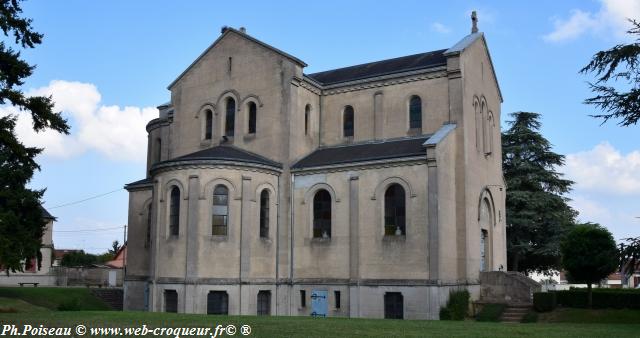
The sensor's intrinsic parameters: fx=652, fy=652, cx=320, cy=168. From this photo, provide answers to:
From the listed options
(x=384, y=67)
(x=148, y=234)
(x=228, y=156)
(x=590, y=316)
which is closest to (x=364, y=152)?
(x=384, y=67)

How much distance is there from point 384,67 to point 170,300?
59.6ft

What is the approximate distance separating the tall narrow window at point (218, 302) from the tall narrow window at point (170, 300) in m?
1.77

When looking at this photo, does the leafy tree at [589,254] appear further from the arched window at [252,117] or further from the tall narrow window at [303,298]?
the arched window at [252,117]

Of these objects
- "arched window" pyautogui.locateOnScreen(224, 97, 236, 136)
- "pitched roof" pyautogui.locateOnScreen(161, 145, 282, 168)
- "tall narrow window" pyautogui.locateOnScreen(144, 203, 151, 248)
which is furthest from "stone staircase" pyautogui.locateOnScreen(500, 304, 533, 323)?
"tall narrow window" pyautogui.locateOnScreen(144, 203, 151, 248)

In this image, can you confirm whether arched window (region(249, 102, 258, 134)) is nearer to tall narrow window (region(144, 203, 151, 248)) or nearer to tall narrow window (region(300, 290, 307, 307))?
tall narrow window (region(144, 203, 151, 248))

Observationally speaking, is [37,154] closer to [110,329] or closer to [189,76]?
[110,329]

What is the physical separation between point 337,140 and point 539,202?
59.8 feet

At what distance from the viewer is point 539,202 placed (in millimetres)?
47688

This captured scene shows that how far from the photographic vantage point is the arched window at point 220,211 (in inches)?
1289

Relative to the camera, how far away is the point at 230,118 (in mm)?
38281

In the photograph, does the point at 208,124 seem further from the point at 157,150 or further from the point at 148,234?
the point at 148,234

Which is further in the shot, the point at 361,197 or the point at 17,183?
the point at 17,183

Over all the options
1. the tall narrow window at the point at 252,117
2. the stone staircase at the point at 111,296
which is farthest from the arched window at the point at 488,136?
the stone staircase at the point at 111,296

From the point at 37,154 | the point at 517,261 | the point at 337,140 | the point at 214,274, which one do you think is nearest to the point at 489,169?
the point at 337,140
